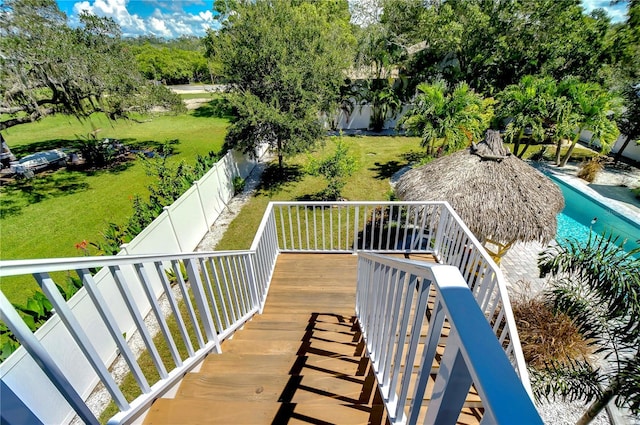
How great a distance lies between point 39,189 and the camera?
998 cm

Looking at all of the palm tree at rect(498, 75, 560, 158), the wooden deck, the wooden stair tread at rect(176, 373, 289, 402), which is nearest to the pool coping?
the palm tree at rect(498, 75, 560, 158)

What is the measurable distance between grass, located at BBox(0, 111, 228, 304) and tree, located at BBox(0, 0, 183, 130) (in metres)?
1.08

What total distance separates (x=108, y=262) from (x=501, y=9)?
1608 centimetres

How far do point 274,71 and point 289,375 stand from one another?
8.50 m

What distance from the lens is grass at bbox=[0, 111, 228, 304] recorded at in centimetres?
684

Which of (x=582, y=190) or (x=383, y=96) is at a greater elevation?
(x=383, y=96)

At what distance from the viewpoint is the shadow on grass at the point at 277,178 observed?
9.76 m

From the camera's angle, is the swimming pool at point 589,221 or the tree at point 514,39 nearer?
the swimming pool at point 589,221

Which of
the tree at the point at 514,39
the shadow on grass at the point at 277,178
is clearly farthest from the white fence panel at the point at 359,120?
the shadow on grass at the point at 277,178

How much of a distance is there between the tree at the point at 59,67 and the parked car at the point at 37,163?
2150 mm

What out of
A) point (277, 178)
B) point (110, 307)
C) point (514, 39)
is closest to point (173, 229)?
point (110, 307)

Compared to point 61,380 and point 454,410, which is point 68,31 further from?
point 454,410

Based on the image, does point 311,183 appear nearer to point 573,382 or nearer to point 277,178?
point 277,178

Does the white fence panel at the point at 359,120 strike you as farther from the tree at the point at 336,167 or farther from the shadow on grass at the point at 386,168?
the tree at the point at 336,167
